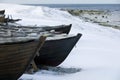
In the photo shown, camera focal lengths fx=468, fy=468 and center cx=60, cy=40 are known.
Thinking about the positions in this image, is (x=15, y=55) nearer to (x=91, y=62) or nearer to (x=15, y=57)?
(x=15, y=57)

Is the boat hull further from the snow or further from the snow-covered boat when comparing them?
the snow

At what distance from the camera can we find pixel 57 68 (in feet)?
45.8

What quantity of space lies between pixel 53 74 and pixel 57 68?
39.2 inches

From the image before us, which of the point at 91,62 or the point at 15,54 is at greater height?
the point at 15,54

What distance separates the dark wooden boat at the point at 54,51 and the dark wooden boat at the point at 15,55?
78.4 inches

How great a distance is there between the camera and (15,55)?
1055cm

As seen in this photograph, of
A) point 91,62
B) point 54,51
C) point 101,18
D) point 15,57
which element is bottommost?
point 101,18

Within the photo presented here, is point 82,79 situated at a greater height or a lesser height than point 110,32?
greater

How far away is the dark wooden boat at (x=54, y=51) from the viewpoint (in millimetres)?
13156

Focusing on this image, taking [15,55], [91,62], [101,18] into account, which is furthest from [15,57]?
[101,18]

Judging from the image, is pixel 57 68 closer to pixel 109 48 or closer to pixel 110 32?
pixel 109 48

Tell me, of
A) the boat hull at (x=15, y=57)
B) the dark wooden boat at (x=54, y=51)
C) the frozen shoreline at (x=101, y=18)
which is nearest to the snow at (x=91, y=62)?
the dark wooden boat at (x=54, y=51)

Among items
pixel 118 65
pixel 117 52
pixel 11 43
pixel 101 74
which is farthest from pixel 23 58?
pixel 117 52

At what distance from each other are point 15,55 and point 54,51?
10.3 ft
